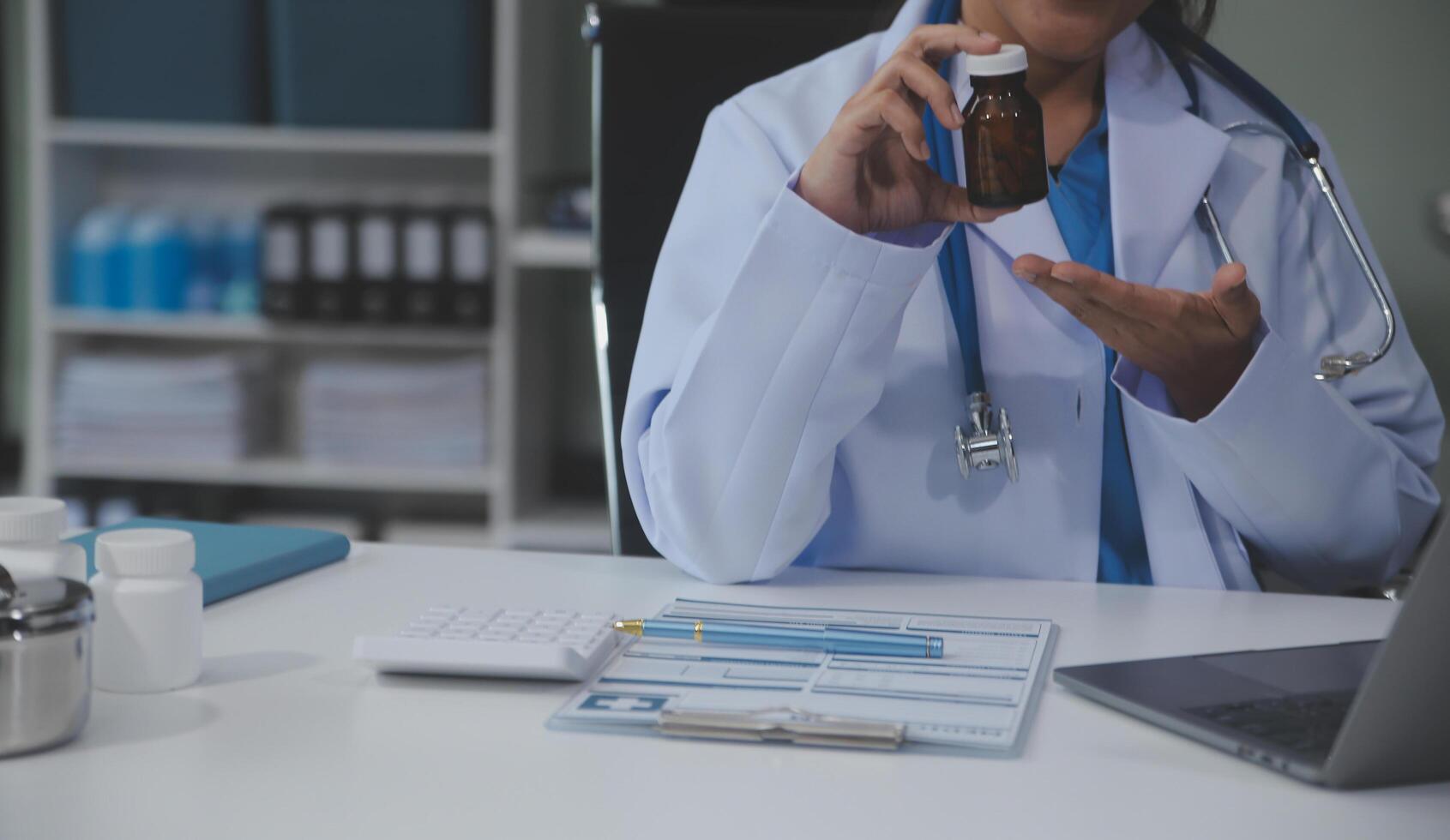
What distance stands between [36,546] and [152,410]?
203 cm

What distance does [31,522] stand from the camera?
69 centimetres

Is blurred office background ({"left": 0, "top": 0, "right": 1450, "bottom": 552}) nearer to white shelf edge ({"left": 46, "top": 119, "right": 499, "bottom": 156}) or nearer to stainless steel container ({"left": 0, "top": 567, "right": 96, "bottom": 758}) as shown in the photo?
white shelf edge ({"left": 46, "top": 119, "right": 499, "bottom": 156})

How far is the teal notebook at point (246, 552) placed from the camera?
89 centimetres

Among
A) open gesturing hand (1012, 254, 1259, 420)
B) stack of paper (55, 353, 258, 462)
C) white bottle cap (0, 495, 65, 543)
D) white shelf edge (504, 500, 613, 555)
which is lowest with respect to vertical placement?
white shelf edge (504, 500, 613, 555)

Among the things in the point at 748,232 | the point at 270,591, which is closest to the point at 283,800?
the point at 270,591

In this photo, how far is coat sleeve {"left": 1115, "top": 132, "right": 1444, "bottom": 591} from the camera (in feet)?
3.30

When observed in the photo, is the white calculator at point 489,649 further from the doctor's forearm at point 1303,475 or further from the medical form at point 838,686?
the doctor's forearm at point 1303,475

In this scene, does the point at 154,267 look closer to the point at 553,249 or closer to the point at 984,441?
the point at 553,249

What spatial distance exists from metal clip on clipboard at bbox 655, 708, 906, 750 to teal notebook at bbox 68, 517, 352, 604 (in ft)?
1.20

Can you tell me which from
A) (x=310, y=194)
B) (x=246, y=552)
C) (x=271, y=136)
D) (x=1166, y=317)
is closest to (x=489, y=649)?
(x=246, y=552)

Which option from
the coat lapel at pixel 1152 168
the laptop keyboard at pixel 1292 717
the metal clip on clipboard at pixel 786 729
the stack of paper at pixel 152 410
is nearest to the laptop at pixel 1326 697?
the laptop keyboard at pixel 1292 717

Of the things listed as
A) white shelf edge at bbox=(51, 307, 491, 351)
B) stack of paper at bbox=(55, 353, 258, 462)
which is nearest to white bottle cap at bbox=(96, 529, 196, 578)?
white shelf edge at bbox=(51, 307, 491, 351)

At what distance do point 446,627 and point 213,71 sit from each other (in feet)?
6.80

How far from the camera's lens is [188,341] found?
114 inches
